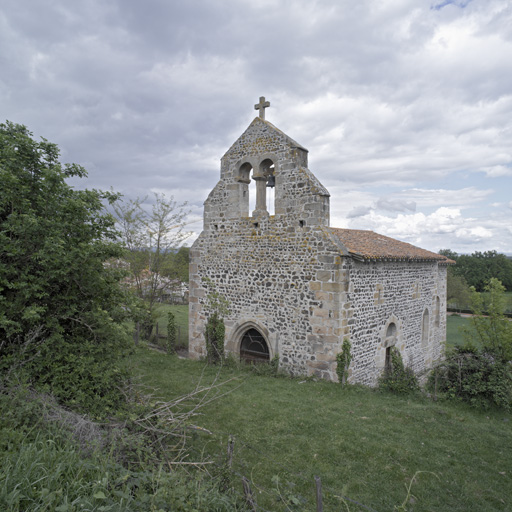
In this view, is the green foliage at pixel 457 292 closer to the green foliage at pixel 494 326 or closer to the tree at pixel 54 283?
the green foliage at pixel 494 326

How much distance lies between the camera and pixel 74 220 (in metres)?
7.04

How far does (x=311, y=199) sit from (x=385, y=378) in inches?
257

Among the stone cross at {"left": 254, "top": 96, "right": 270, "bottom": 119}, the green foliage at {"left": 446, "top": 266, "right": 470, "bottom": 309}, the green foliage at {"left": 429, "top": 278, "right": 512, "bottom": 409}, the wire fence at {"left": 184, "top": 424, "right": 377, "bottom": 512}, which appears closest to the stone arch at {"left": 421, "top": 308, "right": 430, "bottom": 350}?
the green foliage at {"left": 429, "top": 278, "right": 512, "bottom": 409}

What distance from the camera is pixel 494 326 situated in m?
11.1

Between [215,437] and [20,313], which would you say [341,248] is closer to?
[215,437]

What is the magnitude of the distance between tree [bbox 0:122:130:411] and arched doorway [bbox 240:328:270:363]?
6.64m

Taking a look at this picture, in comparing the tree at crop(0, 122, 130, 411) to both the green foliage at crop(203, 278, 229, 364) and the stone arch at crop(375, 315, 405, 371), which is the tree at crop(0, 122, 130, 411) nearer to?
the green foliage at crop(203, 278, 229, 364)

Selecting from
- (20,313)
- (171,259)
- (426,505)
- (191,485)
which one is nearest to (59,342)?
(20,313)

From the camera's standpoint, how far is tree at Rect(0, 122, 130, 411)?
6.17 m

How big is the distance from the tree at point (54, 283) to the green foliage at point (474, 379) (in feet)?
30.3

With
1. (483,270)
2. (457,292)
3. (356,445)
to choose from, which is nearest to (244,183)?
(356,445)

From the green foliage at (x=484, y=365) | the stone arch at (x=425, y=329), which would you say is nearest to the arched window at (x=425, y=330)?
the stone arch at (x=425, y=329)

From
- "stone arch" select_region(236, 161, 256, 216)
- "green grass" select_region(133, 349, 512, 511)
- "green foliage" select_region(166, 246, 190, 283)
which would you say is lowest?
"green grass" select_region(133, 349, 512, 511)

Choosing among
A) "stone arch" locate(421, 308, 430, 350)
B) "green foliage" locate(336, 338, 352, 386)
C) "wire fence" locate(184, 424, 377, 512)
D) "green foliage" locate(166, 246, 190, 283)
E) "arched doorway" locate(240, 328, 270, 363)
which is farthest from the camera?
"green foliage" locate(166, 246, 190, 283)
